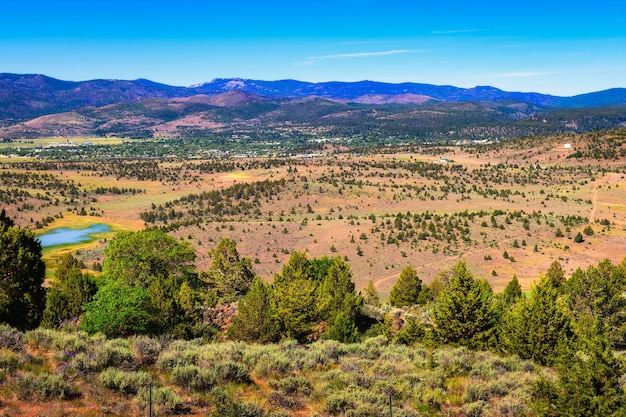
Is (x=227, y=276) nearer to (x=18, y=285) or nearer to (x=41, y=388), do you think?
(x=18, y=285)

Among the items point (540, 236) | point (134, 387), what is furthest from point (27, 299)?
point (540, 236)

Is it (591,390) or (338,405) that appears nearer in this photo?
(591,390)

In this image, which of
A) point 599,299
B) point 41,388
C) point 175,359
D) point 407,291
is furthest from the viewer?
point 407,291

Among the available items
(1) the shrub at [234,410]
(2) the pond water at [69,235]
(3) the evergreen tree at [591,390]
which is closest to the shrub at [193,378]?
(1) the shrub at [234,410]

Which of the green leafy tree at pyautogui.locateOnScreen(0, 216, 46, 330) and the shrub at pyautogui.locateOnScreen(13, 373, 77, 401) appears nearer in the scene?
the shrub at pyautogui.locateOnScreen(13, 373, 77, 401)

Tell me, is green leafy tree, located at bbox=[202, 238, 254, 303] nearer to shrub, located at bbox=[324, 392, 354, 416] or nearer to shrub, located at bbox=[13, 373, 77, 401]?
shrub, located at bbox=[13, 373, 77, 401]

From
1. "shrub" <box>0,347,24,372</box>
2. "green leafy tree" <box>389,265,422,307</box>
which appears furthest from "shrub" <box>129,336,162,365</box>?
"green leafy tree" <box>389,265,422,307</box>

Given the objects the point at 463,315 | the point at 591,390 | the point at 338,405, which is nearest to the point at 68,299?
the point at 338,405

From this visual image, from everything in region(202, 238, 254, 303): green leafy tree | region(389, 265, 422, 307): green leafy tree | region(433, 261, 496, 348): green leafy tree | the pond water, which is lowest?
the pond water
